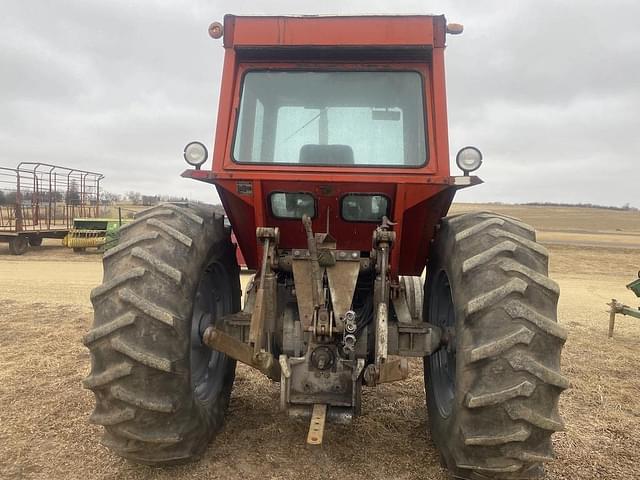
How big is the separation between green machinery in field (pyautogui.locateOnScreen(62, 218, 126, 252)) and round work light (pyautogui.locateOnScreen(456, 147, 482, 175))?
1445 cm

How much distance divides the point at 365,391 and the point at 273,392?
32.7 inches

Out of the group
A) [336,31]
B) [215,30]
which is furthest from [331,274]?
[215,30]

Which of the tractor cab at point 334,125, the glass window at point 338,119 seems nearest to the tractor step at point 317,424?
the tractor cab at point 334,125

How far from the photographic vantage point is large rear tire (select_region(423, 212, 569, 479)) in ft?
8.00

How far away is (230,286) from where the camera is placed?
4004 mm

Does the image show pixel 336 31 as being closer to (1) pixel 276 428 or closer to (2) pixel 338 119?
(2) pixel 338 119

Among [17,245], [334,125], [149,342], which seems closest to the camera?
[149,342]

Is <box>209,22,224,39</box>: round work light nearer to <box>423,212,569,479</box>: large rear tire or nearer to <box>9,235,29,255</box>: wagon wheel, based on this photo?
<box>423,212,569,479</box>: large rear tire

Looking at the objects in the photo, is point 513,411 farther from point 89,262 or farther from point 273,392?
point 89,262

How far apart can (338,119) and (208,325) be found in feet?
5.73

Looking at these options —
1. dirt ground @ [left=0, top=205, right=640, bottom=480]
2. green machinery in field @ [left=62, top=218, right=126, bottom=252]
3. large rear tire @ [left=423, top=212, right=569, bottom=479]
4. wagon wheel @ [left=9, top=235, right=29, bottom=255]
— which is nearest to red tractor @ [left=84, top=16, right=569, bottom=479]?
large rear tire @ [left=423, top=212, right=569, bottom=479]

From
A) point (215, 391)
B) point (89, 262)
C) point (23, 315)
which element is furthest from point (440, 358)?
point (89, 262)

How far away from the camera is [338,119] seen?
3.60 metres

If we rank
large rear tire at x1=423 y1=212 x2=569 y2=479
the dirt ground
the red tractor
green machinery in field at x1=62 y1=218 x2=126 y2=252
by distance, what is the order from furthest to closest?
1. green machinery in field at x1=62 y1=218 x2=126 y2=252
2. the dirt ground
3. the red tractor
4. large rear tire at x1=423 y1=212 x2=569 y2=479
